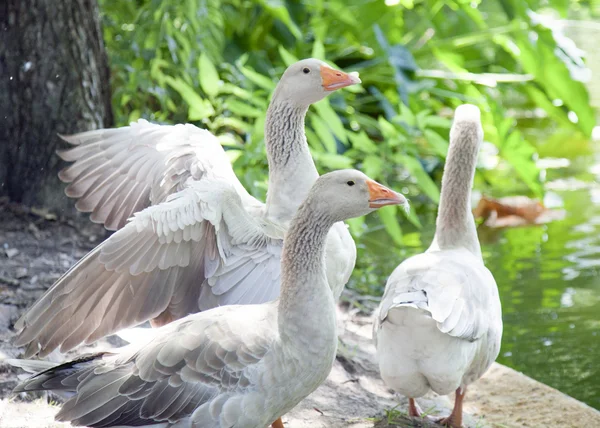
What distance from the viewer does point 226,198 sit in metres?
4.17

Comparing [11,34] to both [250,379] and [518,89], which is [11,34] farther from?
[518,89]

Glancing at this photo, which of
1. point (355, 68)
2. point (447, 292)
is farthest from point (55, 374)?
point (355, 68)

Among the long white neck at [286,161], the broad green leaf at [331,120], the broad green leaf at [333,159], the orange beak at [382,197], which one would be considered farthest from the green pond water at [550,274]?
the orange beak at [382,197]

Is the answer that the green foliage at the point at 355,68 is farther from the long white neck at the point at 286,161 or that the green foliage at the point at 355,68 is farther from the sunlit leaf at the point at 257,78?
the long white neck at the point at 286,161

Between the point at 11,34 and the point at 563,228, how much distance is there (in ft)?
16.3

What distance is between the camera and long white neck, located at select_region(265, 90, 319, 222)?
15.4ft

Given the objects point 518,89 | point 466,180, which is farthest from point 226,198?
point 518,89

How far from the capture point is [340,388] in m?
4.84

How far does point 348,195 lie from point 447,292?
2.49ft

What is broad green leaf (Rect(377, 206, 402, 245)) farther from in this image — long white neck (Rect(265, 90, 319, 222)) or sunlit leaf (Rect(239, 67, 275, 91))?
long white neck (Rect(265, 90, 319, 222))

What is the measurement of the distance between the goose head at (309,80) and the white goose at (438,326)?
1087mm

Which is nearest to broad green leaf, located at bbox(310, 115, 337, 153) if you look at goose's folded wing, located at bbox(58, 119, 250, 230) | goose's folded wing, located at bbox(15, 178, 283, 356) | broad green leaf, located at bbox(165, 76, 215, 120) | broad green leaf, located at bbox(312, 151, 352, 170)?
broad green leaf, located at bbox(312, 151, 352, 170)

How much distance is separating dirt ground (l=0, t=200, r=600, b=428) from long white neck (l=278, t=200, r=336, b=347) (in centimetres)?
88

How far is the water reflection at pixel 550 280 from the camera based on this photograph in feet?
18.3
